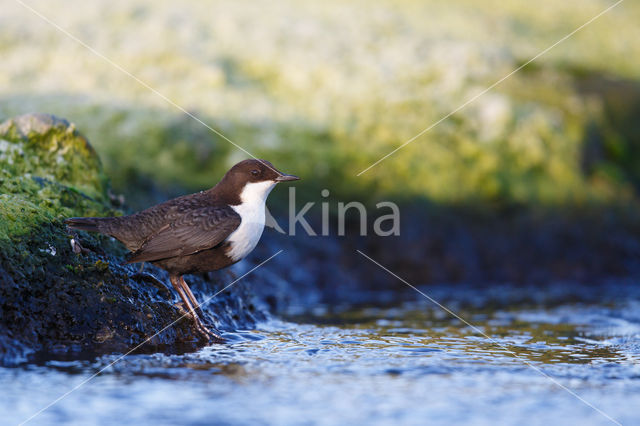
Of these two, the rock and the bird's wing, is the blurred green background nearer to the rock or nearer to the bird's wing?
the rock

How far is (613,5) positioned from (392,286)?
11.9 metres

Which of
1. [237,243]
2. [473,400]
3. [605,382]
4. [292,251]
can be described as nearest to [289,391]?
[473,400]

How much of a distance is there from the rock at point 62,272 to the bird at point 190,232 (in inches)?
8.9

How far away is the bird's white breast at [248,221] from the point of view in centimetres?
577

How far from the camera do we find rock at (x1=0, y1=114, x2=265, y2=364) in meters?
5.17

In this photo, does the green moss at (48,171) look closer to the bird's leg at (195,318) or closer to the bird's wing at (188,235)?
the bird's wing at (188,235)

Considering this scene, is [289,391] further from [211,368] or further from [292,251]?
[292,251]

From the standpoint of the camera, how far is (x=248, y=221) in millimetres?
5855

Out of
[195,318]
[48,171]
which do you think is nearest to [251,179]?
[195,318]

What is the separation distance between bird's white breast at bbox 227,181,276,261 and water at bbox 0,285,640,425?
29.1 inches

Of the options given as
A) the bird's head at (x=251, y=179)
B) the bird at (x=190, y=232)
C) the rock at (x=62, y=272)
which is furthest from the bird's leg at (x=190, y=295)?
the bird's head at (x=251, y=179)

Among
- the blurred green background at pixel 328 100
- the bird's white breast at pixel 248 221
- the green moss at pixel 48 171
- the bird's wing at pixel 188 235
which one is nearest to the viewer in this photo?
the bird's wing at pixel 188 235

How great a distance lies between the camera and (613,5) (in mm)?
18625

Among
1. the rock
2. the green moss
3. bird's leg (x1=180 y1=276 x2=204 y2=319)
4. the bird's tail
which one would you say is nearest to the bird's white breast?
bird's leg (x1=180 y1=276 x2=204 y2=319)
